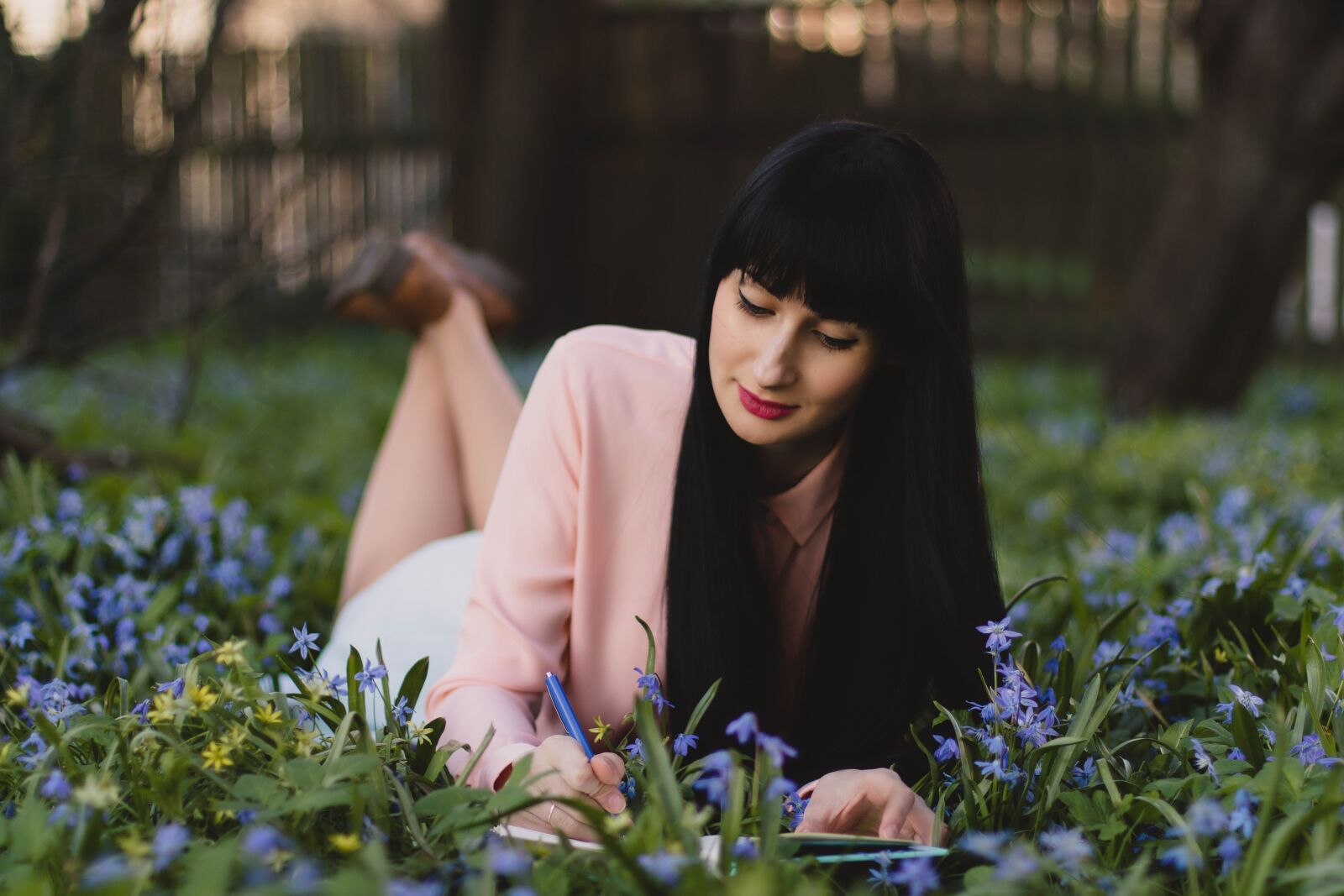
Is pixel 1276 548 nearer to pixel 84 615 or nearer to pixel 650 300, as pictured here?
pixel 84 615

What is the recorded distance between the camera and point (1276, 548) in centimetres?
264

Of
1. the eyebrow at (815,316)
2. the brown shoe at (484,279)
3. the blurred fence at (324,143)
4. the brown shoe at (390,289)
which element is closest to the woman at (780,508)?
the eyebrow at (815,316)

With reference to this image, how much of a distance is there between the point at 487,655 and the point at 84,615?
2.84ft

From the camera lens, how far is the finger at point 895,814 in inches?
57.8

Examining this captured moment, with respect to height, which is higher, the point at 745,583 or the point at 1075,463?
the point at 745,583

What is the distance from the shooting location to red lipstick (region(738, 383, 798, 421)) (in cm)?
166

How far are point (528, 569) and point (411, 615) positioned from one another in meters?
0.66

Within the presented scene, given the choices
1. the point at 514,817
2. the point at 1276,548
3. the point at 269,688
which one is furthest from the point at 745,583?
the point at 1276,548

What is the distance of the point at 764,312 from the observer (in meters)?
1.64

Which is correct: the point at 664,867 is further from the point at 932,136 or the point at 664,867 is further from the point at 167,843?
the point at 932,136

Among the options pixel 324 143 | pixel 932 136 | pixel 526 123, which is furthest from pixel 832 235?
pixel 324 143

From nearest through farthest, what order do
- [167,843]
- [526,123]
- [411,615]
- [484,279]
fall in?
1. [167,843]
2. [411,615]
3. [484,279]
4. [526,123]

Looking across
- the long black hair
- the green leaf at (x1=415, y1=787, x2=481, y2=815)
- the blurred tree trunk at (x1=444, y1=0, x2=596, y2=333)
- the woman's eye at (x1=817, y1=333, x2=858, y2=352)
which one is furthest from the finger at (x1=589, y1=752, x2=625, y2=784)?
the blurred tree trunk at (x1=444, y1=0, x2=596, y2=333)

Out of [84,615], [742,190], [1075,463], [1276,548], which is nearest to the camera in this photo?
[742,190]
